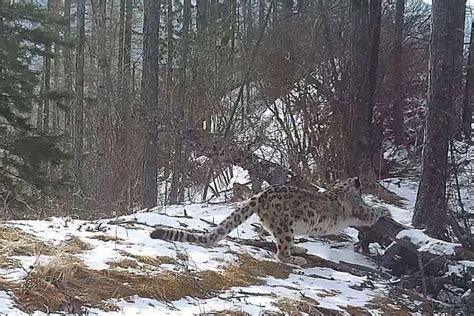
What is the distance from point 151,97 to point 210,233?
8.36 meters

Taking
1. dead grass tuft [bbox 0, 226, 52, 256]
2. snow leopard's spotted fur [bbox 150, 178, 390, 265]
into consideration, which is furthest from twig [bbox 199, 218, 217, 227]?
dead grass tuft [bbox 0, 226, 52, 256]

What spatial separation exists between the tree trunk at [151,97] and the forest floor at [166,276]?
6221mm

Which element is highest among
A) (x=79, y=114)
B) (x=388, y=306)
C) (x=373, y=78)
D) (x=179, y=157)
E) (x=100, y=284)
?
(x=373, y=78)

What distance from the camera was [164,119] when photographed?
41.3 feet

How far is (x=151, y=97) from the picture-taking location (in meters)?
14.8

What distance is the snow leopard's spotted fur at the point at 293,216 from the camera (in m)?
6.89

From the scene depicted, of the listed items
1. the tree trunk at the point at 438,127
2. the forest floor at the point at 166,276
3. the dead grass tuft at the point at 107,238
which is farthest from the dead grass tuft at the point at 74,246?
the tree trunk at the point at 438,127

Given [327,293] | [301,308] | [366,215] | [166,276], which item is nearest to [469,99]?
[366,215]

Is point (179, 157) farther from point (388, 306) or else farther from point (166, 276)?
point (166, 276)

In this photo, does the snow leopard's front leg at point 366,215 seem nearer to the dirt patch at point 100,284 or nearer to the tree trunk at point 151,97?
the dirt patch at point 100,284

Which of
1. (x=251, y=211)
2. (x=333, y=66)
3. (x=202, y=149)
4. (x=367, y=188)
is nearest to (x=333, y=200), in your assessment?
(x=251, y=211)

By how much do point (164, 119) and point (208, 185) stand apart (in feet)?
6.26

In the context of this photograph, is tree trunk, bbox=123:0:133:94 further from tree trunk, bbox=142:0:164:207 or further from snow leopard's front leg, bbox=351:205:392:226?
snow leopard's front leg, bbox=351:205:392:226

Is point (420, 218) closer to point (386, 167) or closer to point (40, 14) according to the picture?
point (386, 167)
